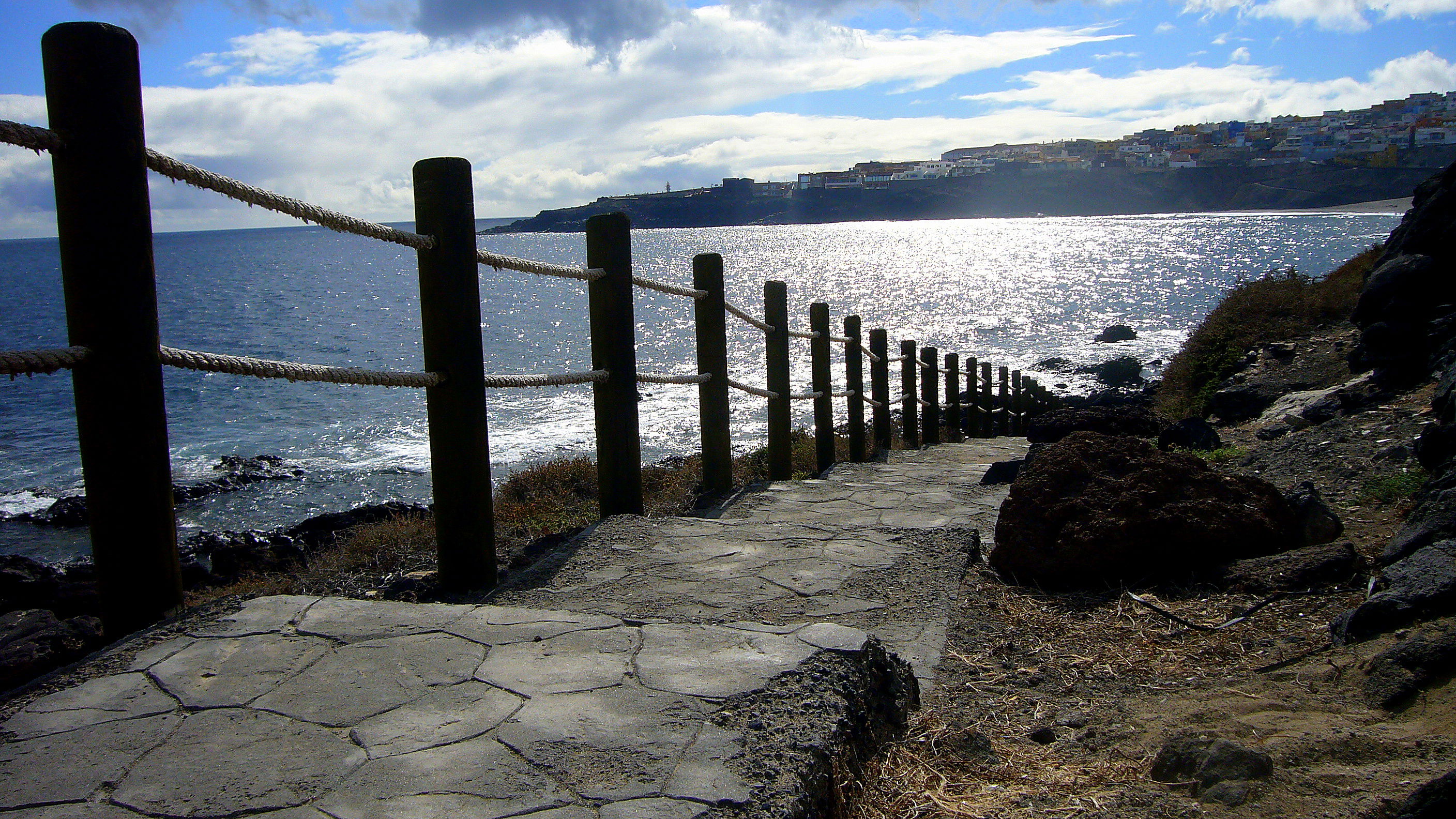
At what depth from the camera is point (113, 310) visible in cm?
235

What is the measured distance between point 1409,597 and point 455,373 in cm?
303

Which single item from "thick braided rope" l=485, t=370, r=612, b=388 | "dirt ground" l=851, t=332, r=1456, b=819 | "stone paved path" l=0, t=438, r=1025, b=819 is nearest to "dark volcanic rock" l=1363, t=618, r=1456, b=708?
"dirt ground" l=851, t=332, r=1456, b=819

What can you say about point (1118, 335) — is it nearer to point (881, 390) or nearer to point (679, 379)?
point (881, 390)

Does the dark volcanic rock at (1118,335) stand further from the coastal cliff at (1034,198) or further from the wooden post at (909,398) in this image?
the coastal cliff at (1034,198)

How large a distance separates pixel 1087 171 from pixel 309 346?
14859 cm

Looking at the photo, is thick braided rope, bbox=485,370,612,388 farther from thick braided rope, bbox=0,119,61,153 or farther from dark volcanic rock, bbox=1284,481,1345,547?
dark volcanic rock, bbox=1284,481,1345,547

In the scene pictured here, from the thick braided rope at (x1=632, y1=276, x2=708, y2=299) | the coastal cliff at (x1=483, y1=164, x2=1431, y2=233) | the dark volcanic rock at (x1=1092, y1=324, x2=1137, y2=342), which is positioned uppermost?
the coastal cliff at (x1=483, y1=164, x2=1431, y2=233)

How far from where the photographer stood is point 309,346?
1716 inches

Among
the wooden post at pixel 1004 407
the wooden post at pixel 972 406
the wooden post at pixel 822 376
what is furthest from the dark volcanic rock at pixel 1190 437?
the wooden post at pixel 1004 407

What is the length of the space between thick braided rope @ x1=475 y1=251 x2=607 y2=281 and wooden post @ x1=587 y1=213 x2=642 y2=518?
0.07m

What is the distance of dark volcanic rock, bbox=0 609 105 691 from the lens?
2755 mm

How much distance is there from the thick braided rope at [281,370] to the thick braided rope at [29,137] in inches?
21.0

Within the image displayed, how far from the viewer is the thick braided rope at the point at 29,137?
2.11 m

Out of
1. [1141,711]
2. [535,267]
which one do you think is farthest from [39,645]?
[1141,711]
